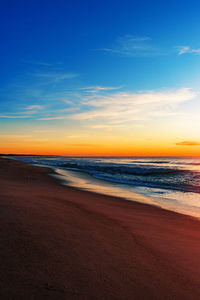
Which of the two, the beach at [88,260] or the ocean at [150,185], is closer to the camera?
the beach at [88,260]

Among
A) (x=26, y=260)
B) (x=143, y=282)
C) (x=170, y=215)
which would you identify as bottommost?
(x=170, y=215)

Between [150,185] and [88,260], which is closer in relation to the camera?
[88,260]

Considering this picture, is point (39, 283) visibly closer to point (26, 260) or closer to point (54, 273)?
point (54, 273)

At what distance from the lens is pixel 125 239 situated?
438cm

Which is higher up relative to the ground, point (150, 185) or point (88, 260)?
point (88, 260)

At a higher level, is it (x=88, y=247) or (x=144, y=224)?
(x=88, y=247)

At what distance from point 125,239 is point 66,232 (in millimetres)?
1159

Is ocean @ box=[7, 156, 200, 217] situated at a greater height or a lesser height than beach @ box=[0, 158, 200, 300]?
lesser

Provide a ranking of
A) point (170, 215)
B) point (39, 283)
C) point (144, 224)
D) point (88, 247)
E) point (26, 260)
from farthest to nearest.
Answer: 1. point (170, 215)
2. point (144, 224)
3. point (88, 247)
4. point (26, 260)
5. point (39, 283)

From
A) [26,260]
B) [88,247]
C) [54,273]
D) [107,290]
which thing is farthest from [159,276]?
[26,260]

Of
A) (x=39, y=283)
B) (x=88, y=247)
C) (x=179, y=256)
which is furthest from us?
(x=179, y=256)

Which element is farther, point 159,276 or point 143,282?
point 159,276

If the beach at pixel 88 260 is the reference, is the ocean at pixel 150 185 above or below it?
below

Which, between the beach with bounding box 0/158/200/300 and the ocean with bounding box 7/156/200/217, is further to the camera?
the ocean with bounding box 7/156/200/217
